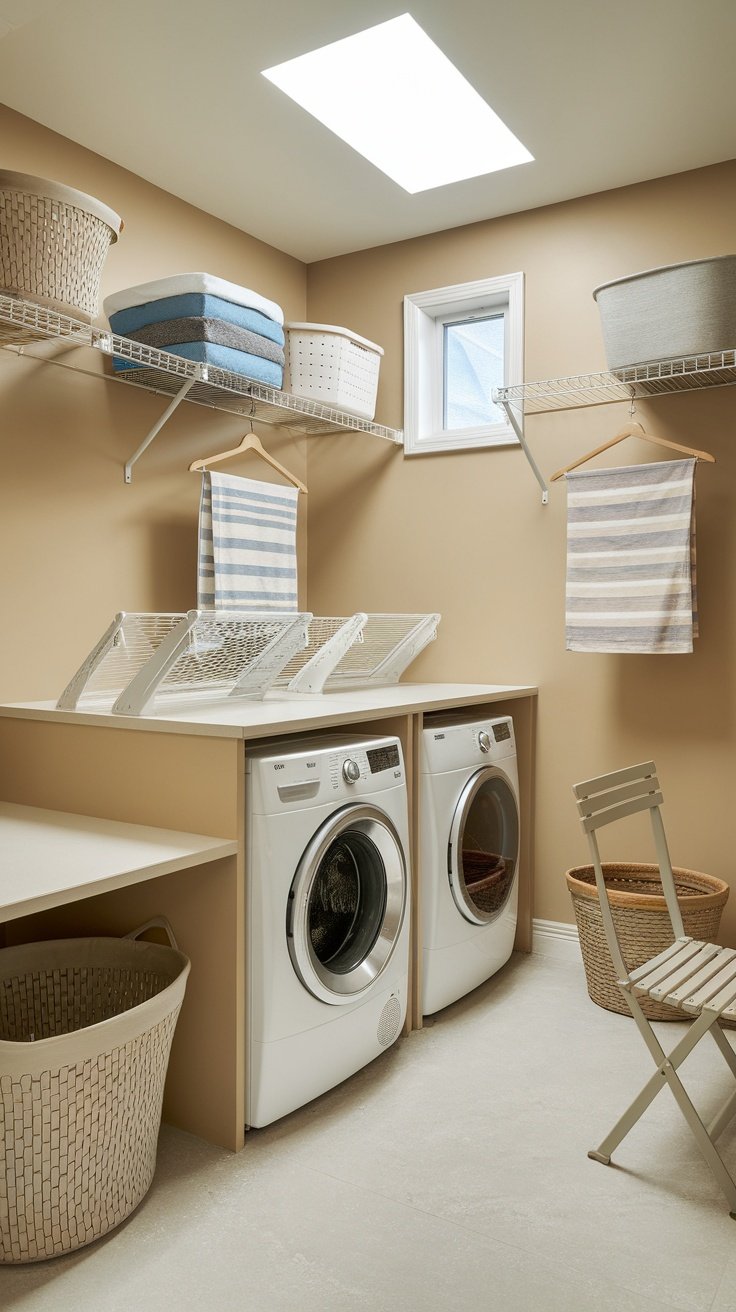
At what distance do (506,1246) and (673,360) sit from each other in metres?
2.25

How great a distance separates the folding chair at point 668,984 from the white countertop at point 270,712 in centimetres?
59

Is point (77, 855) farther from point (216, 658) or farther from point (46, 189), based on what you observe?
point (46, 189)

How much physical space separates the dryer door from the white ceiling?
1935 mm

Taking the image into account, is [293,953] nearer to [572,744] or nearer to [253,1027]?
[253,1027]

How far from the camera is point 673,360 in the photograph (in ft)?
8.61

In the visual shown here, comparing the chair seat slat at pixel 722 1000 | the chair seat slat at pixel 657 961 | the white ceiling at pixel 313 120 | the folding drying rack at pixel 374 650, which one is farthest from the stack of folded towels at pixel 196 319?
the chair seat slat at pixel 722 1000

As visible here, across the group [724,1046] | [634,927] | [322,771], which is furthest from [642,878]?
[322,771]

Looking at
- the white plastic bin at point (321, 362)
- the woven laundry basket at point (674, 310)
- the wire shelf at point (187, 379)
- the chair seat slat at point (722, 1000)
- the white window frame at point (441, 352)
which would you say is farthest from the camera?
the white window frame at point (441, 352)

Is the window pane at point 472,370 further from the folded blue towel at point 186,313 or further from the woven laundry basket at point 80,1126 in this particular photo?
the woven laundry basket at point 80,1126

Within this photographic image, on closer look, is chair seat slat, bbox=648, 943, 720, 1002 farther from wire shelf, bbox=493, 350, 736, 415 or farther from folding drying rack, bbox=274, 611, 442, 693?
wire shelf, bbox=493, 350, 736, 415

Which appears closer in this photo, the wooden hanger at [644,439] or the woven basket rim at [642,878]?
the woven basket rim at [642,878]

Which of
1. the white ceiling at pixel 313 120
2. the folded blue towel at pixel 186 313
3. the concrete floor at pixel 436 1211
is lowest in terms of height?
the concrete floor at pixel 436 1211

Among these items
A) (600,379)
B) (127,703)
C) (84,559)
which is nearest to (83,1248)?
(127,703)

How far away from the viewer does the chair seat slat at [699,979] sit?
1.82m
